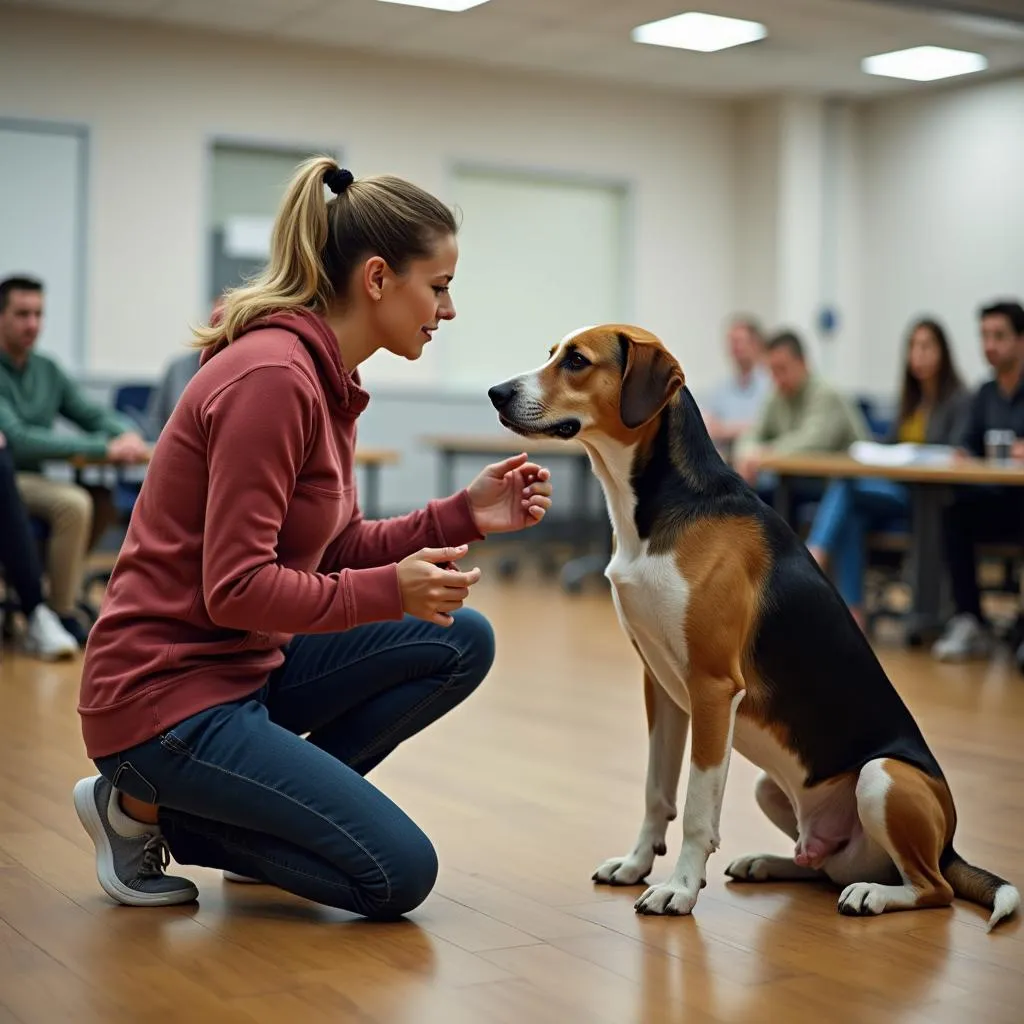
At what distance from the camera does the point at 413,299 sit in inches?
92.5

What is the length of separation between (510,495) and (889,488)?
397 centimetres

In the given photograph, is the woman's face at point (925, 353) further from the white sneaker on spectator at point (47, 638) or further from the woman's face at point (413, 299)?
the woman's face at point (413, 299)

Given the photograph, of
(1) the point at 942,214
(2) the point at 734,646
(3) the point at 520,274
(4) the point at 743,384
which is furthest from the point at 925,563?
(1) the point at 942,214

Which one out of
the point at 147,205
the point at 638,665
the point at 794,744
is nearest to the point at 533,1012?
the point at 794,744

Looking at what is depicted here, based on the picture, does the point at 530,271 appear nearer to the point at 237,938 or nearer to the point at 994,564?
the point at 994,564

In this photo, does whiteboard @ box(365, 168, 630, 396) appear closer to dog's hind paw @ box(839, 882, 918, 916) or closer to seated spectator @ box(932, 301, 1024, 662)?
seated spectator @ box(932, 301, 1024, 662)

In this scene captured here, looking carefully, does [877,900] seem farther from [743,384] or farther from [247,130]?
[247,130]

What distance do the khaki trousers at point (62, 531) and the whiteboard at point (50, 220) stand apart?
3352 millimetres

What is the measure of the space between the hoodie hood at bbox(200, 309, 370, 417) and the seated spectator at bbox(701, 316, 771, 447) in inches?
241

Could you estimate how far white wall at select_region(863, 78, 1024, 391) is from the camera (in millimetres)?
9781

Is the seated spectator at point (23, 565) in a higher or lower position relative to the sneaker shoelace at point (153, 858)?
higher

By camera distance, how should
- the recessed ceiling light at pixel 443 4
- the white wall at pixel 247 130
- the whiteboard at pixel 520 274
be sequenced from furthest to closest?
the whiteboard at pixel 520 274
the white wall at pixel 247 130
the recessed ceiling light at pixel 443 4

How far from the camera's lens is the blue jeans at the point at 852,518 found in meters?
6.12

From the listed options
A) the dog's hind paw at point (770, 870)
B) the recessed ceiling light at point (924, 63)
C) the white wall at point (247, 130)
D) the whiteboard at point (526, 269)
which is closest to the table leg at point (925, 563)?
the dog's hind paw at point (770, 870)
